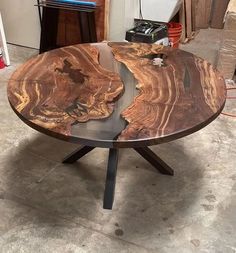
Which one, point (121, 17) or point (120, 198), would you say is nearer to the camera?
point (120, 198)

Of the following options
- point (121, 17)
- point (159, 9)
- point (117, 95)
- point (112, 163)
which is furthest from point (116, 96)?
point (159, 9)

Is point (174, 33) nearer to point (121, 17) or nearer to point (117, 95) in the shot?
point (121, 17)

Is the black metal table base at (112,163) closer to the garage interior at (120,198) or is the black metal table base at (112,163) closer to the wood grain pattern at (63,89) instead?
the garage interior at (120,198)

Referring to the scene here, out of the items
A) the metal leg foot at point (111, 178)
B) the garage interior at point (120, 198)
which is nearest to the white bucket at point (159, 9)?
the garage interior at point (120, 198)

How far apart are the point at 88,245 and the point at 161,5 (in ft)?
7.72

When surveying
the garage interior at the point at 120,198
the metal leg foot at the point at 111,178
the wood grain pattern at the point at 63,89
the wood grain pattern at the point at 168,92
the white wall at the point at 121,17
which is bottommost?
the garage interior at the point at 120,198

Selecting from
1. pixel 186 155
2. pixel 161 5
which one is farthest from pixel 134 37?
pixel 186 155

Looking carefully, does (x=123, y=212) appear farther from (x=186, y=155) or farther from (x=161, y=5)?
(x=161, y=5)

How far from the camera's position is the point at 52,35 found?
121 inches

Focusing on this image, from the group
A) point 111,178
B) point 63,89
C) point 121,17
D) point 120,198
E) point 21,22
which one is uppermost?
point 63,89

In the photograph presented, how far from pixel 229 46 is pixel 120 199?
174cm

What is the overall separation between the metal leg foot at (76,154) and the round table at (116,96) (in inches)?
0.6

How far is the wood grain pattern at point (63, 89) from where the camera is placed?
1.18 meters

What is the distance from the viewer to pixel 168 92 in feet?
4.41
